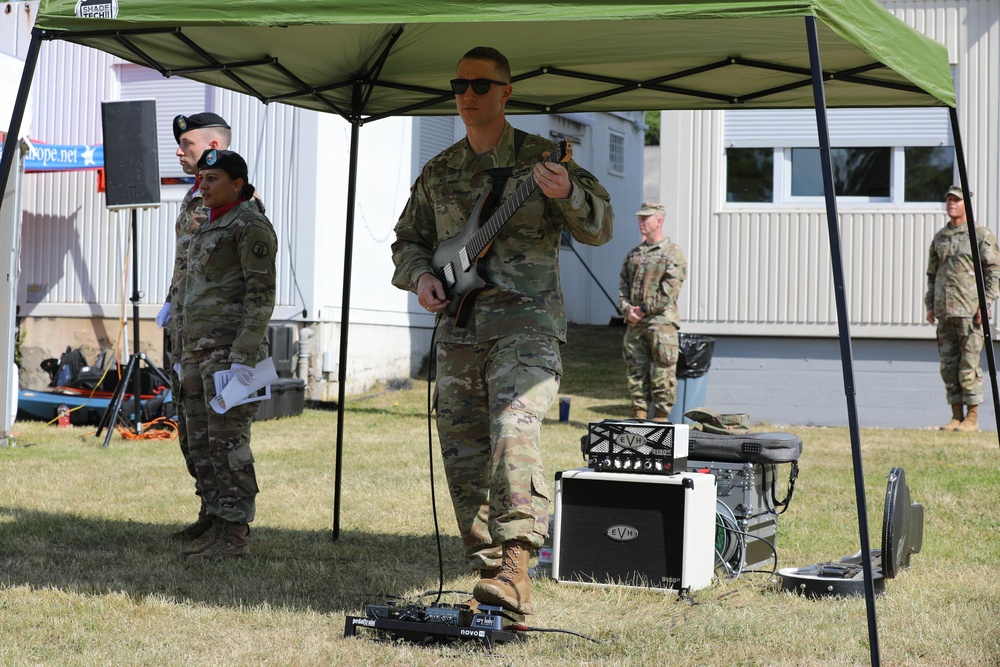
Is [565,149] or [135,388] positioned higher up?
[565,149]

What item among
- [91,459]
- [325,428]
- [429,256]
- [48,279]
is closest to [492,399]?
[429,256]

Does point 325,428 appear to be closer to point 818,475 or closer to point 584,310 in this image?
point 818,475

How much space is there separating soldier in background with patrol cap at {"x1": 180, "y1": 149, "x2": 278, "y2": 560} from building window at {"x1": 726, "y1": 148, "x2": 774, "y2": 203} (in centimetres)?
906

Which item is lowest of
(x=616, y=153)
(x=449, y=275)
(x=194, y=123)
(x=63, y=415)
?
(x=63, y=415)

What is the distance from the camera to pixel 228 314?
5.89m

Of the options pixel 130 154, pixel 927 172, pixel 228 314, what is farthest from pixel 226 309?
pixel 927 172

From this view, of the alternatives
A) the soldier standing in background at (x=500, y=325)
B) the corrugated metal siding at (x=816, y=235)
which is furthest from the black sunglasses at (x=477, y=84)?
the corrugated metal siding at (x=816, y=235)

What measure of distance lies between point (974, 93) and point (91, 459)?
399 inches

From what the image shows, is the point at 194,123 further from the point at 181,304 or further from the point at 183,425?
the point at 183,425

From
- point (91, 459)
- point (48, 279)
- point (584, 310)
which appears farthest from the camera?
point (584, 310)

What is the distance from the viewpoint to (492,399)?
14.7 ft

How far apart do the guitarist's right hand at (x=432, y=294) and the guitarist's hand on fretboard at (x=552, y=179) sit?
71cm

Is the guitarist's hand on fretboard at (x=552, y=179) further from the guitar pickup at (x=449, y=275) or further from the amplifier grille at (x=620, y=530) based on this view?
the amplifier grille at (x=620, y=530)

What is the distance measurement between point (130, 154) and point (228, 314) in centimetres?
673
